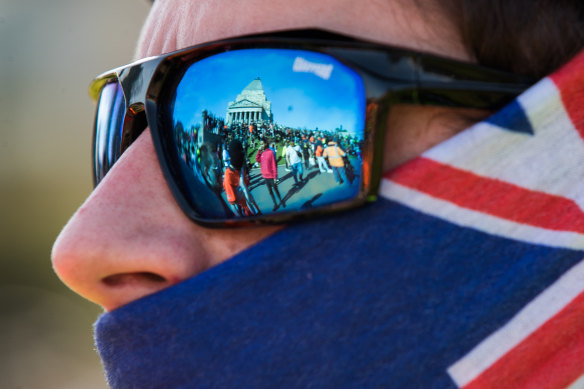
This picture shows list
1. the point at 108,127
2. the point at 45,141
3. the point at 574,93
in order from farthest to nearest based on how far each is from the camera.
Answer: the point at 45,141 < the point at 108,127 < the point at 574,93

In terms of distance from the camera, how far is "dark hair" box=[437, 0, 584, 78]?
987 mm

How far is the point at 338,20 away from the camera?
106 cm

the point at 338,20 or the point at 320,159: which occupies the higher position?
the point at 338,20

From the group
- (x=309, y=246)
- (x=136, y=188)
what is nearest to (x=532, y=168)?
(x=309, y=246)

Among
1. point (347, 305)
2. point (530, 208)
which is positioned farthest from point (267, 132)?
point (530, 208)

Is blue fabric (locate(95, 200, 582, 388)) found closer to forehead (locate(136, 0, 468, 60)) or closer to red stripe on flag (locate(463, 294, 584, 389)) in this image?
red stripe on flag (locate(463, 294, 584, 389))

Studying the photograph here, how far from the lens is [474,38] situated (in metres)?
1.00

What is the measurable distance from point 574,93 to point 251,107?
1.85 feet

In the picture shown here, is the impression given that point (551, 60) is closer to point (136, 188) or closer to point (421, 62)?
point (421, 62)

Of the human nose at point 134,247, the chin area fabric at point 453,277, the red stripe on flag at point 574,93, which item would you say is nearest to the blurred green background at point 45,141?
the human nose at point 134,247

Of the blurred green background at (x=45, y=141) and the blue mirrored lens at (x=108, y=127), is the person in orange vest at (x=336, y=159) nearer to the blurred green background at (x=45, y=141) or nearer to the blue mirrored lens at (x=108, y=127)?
the blue mirrored lens at (x=108, y=127)

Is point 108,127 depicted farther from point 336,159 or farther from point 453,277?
point 453,277

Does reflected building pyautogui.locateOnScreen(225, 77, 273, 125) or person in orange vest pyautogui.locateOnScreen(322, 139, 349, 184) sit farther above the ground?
reflected building pyautogui.locateOnScreen(225, 77, 273, 125)

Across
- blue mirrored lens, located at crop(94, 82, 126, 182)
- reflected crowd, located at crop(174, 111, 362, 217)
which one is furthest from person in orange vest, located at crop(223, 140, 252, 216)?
blue mirrored lens, located at crop(94, 82, 126, 182)
